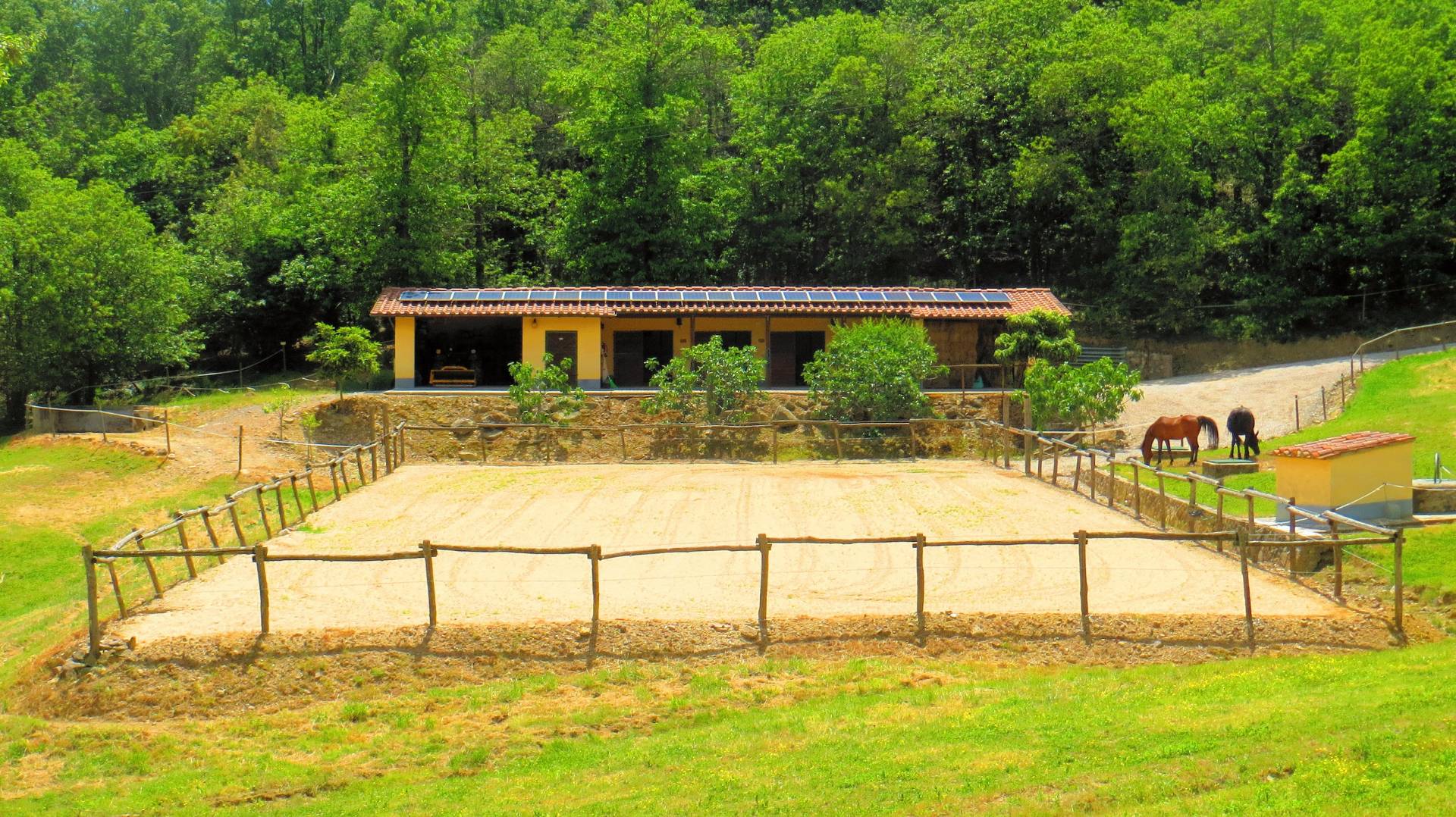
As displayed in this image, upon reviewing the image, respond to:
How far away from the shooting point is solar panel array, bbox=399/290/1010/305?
3850 centimetres

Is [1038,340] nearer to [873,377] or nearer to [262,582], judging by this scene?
[873,377]

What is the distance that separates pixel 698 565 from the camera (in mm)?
18391

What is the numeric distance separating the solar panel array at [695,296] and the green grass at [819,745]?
82.1 feet

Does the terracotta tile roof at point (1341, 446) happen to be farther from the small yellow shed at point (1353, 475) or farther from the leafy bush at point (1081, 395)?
the leafy bush at point (1081, 395)

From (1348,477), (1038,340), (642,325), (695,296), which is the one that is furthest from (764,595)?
(642,325)

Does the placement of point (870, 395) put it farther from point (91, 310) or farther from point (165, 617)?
point (91, 310)

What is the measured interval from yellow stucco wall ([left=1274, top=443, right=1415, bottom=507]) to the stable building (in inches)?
686

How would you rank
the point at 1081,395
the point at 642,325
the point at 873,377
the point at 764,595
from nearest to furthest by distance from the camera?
1. the point at 764,595
2. the point at 1081,395
3. the point at 873,377
4. the point at 642,325

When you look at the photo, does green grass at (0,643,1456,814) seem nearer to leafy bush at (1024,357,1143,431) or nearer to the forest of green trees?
leafy bush at (1024,357,1143,431)

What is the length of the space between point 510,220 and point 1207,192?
26019 mm

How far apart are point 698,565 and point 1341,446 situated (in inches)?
381

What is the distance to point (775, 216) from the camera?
4938 cm

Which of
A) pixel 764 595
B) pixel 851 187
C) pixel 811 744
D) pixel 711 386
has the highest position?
pixel 851 187

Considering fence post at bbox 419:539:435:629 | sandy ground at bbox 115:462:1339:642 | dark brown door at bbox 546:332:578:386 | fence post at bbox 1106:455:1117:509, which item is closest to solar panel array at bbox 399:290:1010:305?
dark brown door at bbox 546:332:578:386
